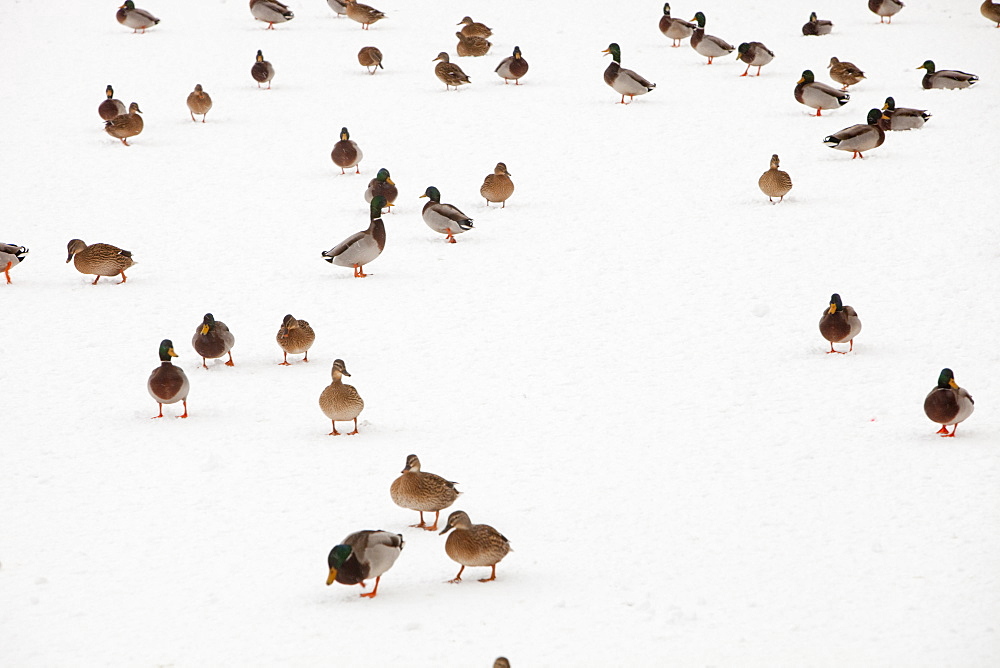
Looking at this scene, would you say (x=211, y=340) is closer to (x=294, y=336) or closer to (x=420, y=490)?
(x=294, y=336)

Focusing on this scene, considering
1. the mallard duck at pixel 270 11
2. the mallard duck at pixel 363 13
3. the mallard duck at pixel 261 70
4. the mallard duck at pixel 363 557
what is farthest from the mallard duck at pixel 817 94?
the mallard duck at pixel 363 557

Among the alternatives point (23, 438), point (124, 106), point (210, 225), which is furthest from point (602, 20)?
point (23, 438)

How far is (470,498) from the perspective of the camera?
7094mm

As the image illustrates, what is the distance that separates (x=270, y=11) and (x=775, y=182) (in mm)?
12852

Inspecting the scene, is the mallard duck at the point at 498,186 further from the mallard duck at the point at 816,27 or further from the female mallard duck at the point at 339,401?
the mallard duck at the point at 816,27

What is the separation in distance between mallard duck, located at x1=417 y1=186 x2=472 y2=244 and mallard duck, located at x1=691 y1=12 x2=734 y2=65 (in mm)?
8950

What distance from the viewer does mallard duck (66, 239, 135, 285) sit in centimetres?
1112

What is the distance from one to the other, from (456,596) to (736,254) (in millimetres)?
6653

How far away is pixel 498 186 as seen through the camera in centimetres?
1324

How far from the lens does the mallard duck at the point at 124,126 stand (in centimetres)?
1574

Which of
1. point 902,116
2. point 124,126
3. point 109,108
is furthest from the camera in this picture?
point 109,108

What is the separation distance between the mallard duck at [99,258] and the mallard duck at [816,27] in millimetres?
14440

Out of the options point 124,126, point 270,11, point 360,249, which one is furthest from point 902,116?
point 270,11

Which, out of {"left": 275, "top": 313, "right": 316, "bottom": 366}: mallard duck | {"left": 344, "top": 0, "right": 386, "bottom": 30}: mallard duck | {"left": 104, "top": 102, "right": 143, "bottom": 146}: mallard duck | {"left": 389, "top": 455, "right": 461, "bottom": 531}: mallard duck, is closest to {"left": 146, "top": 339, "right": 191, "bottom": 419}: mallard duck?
{"left": 275, "top": 313, "right": 316, "bottom": 366}: mallard duck
